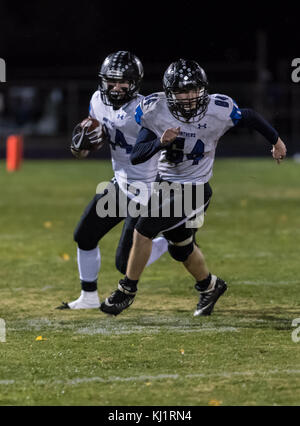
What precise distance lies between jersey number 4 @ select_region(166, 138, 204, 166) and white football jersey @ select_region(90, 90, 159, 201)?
1.36 ft

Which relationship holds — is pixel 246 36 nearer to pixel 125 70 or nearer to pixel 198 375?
pixel 125 70

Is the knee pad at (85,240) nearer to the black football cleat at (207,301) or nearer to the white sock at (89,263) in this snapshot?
the white sock at (89,263)

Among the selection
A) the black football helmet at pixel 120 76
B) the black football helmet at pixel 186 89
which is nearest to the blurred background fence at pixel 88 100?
the black football helmet at pixel 120 76

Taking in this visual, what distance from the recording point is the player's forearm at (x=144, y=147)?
5.95 m

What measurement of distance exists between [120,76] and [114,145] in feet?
1.60

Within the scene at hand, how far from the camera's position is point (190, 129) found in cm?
614

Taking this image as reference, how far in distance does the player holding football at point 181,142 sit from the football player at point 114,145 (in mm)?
303

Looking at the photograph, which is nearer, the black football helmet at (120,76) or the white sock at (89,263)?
the black football helmet at (120,76)

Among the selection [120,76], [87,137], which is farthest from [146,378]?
[120,76]

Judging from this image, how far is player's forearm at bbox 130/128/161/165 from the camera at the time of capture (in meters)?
5.95

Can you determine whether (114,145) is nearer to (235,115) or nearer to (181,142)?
(181,142)

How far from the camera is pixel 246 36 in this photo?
30.0 meters

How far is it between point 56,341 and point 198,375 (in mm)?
1103

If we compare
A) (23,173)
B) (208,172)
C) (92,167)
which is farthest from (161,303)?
(92,167)
